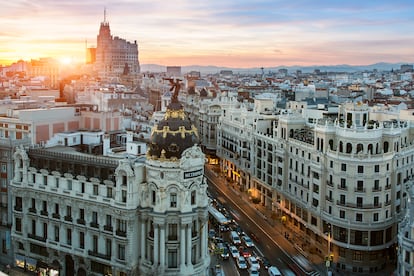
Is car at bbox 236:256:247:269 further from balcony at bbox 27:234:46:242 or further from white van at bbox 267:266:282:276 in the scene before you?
balcony at bbox 27:234:46:242

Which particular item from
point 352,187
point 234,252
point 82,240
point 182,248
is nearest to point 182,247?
point 182,248

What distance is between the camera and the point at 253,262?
93.0 meters

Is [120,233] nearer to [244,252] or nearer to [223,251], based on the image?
→ [223,251]

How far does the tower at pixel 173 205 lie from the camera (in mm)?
75625

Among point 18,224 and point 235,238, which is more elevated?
point 18,224

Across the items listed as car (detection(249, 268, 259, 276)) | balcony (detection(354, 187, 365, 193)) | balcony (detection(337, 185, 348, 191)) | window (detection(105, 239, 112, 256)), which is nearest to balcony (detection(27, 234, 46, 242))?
window (detection(105, 239, 112, 256))

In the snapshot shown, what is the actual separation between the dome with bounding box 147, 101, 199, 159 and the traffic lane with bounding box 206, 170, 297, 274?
3124 cm

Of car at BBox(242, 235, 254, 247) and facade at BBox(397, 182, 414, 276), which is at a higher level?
facade at BBox(397, 182, 414, 276)

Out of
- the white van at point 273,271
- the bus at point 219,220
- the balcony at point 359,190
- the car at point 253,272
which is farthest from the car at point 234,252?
the balcony at point 359,190

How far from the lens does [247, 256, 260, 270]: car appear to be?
300ft

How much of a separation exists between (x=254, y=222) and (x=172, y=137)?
47.1 meters

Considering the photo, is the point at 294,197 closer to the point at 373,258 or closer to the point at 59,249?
the point at 373,258

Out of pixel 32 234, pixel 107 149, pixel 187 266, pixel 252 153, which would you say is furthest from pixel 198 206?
pixel 252 153

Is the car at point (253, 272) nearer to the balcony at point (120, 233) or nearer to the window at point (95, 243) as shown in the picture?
the balcony at point (120, 233)
